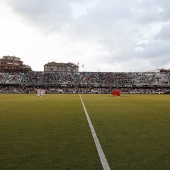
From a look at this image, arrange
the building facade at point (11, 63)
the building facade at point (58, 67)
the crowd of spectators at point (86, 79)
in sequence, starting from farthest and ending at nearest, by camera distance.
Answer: the building facade at point (58, 67) < the building facade at point (11, 63) < the crowd of spectators at point (86, 79)

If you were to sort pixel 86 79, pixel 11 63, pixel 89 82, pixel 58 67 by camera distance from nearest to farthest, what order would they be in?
1. pixel 89 82
2. pixel 86 79
3. pixel 11 63
4. pixel 58 67

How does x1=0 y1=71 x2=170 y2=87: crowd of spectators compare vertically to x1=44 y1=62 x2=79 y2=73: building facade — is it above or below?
below

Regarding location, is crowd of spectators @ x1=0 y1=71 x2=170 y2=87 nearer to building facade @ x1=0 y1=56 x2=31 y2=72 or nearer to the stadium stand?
the stadium stand

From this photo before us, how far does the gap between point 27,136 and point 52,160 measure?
10.8 feet

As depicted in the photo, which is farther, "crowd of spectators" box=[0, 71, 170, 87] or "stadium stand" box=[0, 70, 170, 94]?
"crowd of spectators" box=[0, 71, 170, 87]

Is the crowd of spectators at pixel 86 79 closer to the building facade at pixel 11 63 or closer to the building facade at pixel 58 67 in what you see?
the building facade at pixel 11 63

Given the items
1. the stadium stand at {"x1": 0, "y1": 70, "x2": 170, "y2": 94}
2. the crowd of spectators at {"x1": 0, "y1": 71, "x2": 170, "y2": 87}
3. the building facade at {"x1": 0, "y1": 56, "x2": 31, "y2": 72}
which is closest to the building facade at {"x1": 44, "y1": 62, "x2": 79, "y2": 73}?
the building facade at {"x1": 0, "y1": 56, "x2": 31, "y2": 72}

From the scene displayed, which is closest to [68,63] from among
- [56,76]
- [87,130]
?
[56,76]

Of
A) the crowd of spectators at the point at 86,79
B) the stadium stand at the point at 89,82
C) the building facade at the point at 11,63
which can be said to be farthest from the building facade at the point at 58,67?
the stadium stand at the point at 89,82

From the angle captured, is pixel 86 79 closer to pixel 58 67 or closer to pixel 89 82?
pixel 89 82

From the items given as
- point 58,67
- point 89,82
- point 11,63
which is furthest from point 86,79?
point 58,67

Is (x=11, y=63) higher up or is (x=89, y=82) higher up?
(x=11, y=63)

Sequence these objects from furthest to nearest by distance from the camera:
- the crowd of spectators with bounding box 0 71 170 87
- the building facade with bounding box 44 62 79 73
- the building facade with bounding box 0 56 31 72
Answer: the building facade with bounding box 44 62 79 73 < the building facade with bounding box 0 56 31 72 < the crowd of spectators with bounding box 0 71 170 87

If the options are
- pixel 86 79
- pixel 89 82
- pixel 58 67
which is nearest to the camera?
pixel 89 82
